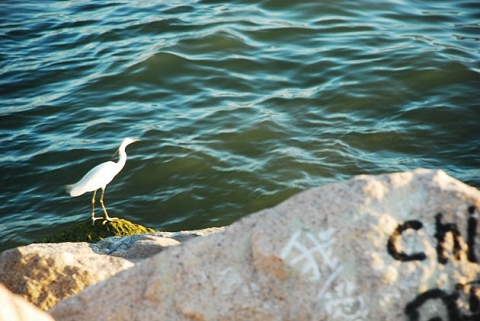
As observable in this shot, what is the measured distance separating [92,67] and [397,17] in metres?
5.00

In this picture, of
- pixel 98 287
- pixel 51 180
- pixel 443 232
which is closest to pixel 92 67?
pixel 51 180

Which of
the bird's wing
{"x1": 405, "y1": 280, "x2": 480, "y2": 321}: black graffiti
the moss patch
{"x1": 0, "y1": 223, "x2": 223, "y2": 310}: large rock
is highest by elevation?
{"x1": 405, "y1": 280, "x2": 480, "y2": 321}: black graffiti

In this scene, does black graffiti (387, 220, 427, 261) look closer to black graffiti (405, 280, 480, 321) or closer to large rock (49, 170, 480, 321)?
large rock (49, 170, 480, 321)

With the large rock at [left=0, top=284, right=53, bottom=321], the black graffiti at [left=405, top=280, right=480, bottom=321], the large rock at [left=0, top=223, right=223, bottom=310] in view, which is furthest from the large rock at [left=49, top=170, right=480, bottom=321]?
the large rock at [left=0, top=223, right=223, bottom=310]

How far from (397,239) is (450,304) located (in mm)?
356

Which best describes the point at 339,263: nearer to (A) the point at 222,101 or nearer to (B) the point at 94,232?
(B) the point at 94,232

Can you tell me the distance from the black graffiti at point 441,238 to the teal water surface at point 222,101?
429 cm

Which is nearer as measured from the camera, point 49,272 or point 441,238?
point 441,238

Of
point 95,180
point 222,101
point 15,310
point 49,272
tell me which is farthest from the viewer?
point 222,101

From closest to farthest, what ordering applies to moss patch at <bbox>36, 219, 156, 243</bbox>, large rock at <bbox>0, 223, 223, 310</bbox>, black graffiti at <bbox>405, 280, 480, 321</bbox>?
1. black graffiti at <bbox>405, 280, 480, 321</bbox>
2. large rock at <bbox>0, 223, 223, 310</bbox>
3. moss patch at <bbox>36, 219, 156, 243</bbox>

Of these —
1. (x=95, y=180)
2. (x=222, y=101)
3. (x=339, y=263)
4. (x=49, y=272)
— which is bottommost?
(x=222, y=101)

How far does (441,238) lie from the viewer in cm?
306

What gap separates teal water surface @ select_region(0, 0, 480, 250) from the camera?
308 inches

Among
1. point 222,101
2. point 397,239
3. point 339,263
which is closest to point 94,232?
point 339,263
